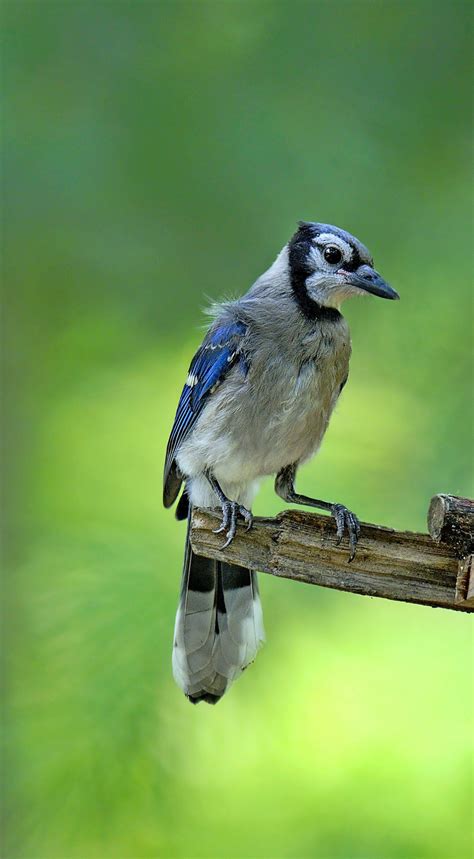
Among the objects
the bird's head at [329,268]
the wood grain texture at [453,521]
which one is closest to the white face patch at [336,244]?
the bird's head at [329,268]

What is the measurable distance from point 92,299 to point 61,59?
737 millimetres

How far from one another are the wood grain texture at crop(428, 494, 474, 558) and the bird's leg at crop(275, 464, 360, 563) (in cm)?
23

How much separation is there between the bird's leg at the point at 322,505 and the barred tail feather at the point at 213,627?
265mm

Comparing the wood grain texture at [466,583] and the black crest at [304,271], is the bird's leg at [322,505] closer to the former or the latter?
the wood grain texture at [466,583]

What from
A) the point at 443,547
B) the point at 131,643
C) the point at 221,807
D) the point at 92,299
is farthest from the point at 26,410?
the point at 443,547

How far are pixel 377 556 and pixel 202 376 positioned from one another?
860 mm

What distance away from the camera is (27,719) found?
10.0 ft

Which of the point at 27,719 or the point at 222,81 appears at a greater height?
the point at 222,81

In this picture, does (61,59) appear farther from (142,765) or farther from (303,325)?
(142,765)

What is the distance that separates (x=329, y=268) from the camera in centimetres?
287

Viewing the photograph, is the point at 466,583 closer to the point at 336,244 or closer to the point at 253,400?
the point at 253,400

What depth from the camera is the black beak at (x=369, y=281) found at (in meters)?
2.72

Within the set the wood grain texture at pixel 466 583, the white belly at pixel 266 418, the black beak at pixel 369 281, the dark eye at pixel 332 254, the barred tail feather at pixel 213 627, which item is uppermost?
the dark eye at pixel 332 254

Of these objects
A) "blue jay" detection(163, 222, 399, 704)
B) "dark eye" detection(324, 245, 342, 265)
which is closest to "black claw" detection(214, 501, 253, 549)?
"blue jay" detection(163, 222, 399, 704)
